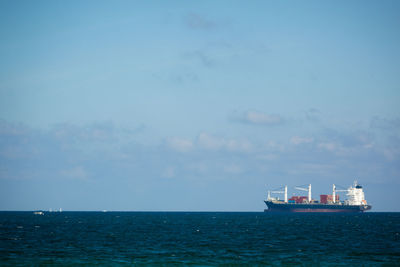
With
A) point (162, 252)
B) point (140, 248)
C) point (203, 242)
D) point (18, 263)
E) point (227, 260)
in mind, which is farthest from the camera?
point (203, 242)

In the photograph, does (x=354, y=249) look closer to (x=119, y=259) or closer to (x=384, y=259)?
(x=384, y=259)

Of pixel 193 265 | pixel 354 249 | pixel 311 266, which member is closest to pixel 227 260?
pixel 193 265

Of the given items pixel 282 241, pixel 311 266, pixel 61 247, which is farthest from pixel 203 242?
pixel 311 266

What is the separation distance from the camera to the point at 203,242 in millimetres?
84938

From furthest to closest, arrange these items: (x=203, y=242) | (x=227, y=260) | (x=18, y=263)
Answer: (x=203, y=242) < (x=227, y=260) < (x=18, y=263)

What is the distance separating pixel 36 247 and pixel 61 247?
3557mm

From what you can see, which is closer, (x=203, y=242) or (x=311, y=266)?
(x=311, y=266)

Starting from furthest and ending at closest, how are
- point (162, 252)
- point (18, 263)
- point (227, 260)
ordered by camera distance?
point (162, 252) < point (227, 260) < point (18, 263)

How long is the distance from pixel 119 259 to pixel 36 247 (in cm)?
1929

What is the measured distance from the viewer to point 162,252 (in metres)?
68.6

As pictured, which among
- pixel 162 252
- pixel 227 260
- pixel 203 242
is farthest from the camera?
pixel 203 242

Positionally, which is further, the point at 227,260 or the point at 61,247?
the point at 61,247

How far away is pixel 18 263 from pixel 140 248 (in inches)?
836

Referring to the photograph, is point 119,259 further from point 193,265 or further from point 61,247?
point 61,247
